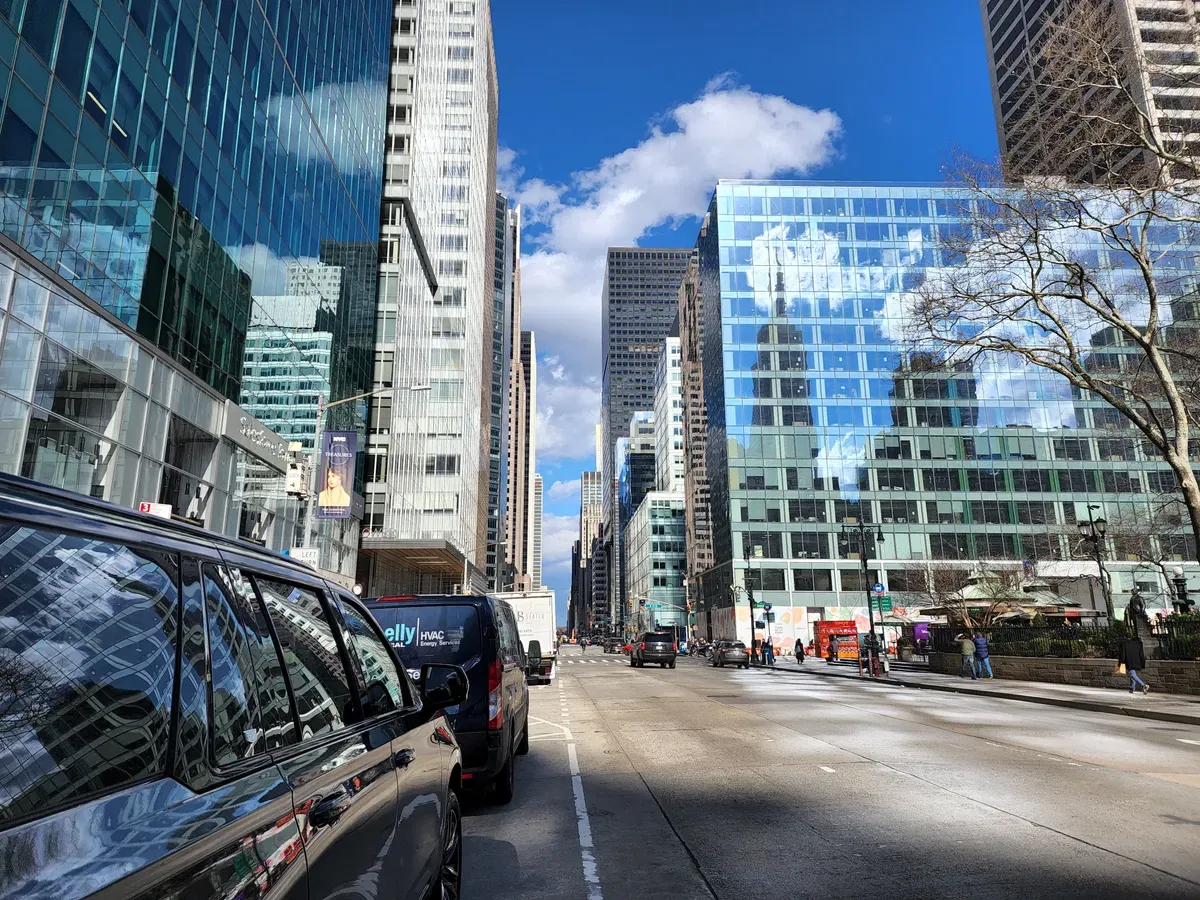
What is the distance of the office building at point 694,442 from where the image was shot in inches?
4402

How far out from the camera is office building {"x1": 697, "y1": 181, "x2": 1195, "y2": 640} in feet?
262

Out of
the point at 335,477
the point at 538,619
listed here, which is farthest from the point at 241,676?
the point at 538,619

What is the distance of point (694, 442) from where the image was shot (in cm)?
12219

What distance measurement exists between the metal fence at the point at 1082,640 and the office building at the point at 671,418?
11852cm

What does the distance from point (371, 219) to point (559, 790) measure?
143 ft

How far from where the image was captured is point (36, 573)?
4.79ft

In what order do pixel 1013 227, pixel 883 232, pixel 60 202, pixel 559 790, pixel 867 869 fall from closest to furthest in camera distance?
pixel 867 869 → pixel 559 790 → pixel 60 202 → pixel 1013 227 → pixel 883 232

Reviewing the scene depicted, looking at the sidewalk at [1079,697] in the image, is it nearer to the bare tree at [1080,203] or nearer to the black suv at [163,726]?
the bare tree at [1080,203]

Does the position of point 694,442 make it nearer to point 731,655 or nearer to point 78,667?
point 731,655

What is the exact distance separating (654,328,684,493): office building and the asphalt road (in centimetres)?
14032

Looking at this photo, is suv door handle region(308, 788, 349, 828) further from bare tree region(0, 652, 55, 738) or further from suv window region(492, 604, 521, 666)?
suv window region(492, 604, 521, 666)

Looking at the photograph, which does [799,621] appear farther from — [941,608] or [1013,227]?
[1013,227]

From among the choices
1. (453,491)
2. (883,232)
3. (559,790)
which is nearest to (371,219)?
(453,491)

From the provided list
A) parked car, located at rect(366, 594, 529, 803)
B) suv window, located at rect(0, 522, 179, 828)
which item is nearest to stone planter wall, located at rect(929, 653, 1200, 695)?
parked car, located at rect(366, 594, 529, 803)
